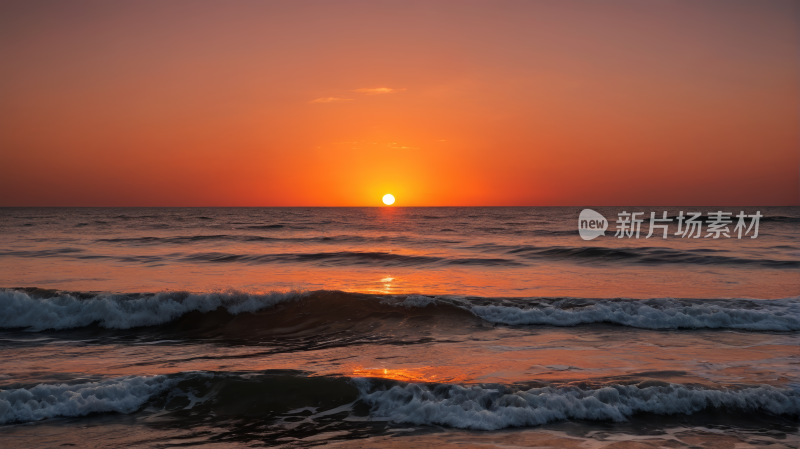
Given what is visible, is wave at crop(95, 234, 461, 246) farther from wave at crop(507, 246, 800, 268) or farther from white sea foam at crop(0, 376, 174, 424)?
white sea foam at crop(0, 376, 174, 424)

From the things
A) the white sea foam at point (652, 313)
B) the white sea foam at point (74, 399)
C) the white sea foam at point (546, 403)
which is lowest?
the white sea foam at point (74, 399)

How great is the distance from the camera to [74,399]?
6.71 metres

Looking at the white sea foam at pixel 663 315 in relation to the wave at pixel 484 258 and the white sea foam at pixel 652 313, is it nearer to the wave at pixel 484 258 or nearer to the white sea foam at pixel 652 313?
the white sea foam at pixel 652 313

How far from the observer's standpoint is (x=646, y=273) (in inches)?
774

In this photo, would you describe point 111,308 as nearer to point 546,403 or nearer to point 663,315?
point 546,403

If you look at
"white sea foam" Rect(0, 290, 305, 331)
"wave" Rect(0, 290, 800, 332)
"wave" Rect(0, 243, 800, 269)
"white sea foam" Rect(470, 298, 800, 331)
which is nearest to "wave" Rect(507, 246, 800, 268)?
"wave" Rect(0, 243, 800, 269)

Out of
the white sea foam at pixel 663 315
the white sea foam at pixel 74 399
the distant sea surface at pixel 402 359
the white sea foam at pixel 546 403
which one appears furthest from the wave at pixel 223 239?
the white sea foam at pixel 546 403

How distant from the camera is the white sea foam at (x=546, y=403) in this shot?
648cm

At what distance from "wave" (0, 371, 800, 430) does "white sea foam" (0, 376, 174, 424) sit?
12 millimetres

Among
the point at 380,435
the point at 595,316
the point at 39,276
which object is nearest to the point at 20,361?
the point at 380,435

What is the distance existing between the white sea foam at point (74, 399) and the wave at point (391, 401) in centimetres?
1

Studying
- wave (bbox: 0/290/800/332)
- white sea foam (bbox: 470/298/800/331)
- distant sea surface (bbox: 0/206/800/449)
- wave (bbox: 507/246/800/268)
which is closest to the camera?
distant sea surface (bbox: 0/206/800/449)

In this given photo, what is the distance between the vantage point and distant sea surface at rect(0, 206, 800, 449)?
20.6 feet

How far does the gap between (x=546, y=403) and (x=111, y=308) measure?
11.1m
